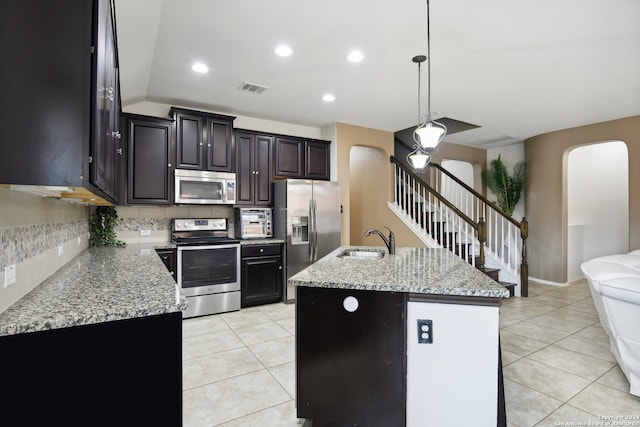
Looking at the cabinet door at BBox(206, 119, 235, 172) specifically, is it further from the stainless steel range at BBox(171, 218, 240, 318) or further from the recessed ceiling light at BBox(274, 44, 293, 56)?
the recessed ceiling light at BBox(274, 44, 293, 56)

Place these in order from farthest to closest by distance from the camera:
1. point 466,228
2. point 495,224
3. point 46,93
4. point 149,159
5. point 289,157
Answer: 1. point 495,224
2. point 466,228
3. point 289,157
4. point 149,159
5. point 46,93

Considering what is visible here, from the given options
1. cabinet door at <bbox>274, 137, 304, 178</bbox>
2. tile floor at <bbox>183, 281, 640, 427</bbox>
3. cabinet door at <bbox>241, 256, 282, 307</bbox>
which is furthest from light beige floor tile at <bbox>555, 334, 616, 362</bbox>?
cabinet door at <bbox>274, 137, 304, 178</bbox>

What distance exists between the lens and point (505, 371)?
264 cm

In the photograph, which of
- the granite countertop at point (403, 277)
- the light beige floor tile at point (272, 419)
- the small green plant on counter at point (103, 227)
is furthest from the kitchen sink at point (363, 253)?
the small green plant on counter at point (103, 227)

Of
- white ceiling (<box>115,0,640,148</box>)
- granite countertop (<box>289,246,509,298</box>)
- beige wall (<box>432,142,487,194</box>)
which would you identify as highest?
white ceiling (<box>115,0,640,148</box>)

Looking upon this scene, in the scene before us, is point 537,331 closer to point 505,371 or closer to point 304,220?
point 505,371

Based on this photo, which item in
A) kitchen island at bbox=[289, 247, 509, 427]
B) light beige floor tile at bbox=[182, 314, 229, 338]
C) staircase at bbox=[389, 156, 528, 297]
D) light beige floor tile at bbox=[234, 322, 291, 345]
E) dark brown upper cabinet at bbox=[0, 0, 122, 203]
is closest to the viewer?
dark brown upper cabinet at bbox=[0, 0, 122, 203]

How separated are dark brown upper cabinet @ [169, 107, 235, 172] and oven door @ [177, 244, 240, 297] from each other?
1.07 m

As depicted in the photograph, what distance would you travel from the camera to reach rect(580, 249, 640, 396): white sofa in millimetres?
2105

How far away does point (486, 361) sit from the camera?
61.0 inches

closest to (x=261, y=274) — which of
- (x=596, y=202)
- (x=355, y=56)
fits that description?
(x=355, y=56)

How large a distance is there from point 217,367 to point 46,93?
234 cm

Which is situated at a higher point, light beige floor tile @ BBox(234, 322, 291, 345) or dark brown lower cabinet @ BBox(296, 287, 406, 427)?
dark brown lower cabinet @ BBox(296, 287, 406, 427)

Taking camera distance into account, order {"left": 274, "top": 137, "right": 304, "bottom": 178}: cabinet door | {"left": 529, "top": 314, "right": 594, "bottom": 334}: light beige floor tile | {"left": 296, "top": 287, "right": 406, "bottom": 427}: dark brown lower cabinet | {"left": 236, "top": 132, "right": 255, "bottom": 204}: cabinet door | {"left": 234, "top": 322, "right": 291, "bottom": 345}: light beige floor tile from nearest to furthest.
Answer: {"left": 296, "top": 287, "right": 406, "bottom": 427}: dark brown lower cabinet < {"left": 234, "top": 322, "right": 291, "bottom": 345}: light beige floor tile < {"left": 529, "top": 314, "right": 594, "bottom": 334}: light beige floor tile < {"left": 236, "top": 132, "right": 255, "bottom": 204}: cabinet door < {"left": 274, "top": 137, "right": 304, "bottom": 178}: cabinet door
